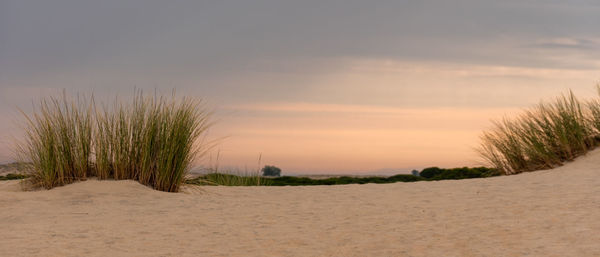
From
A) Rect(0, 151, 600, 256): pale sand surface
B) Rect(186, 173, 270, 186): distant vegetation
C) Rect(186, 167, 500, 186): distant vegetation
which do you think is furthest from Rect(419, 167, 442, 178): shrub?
Rect(0, 151, 600, 256): pale sand surface

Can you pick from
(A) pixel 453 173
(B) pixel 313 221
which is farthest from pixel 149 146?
(A) pixel 453 173

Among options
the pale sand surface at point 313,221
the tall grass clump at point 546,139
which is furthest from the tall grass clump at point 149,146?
the tall grass clump at point 546,139

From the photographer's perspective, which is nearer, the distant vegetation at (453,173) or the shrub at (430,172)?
the distant vegetation at (453,173)

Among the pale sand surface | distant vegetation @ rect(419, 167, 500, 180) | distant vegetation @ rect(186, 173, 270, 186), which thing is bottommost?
the pale sand surface

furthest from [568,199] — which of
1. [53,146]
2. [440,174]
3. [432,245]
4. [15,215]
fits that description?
[440,174]

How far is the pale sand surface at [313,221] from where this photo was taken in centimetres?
443

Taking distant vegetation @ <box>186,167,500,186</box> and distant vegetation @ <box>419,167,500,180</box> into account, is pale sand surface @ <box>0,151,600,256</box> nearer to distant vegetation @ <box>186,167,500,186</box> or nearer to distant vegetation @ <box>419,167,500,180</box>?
distant vegetation @ <box>186,167,500,186</box>

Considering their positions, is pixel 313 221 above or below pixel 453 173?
below

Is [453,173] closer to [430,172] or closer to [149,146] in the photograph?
[430,172]

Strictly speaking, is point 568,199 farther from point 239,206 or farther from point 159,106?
point 159,106

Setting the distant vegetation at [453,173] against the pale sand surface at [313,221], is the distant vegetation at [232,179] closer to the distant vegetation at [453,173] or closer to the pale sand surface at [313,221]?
the pale sand surface at [313,221]

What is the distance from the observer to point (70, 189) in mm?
7277

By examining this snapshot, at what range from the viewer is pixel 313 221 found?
5660mm

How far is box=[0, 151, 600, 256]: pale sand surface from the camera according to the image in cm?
443
